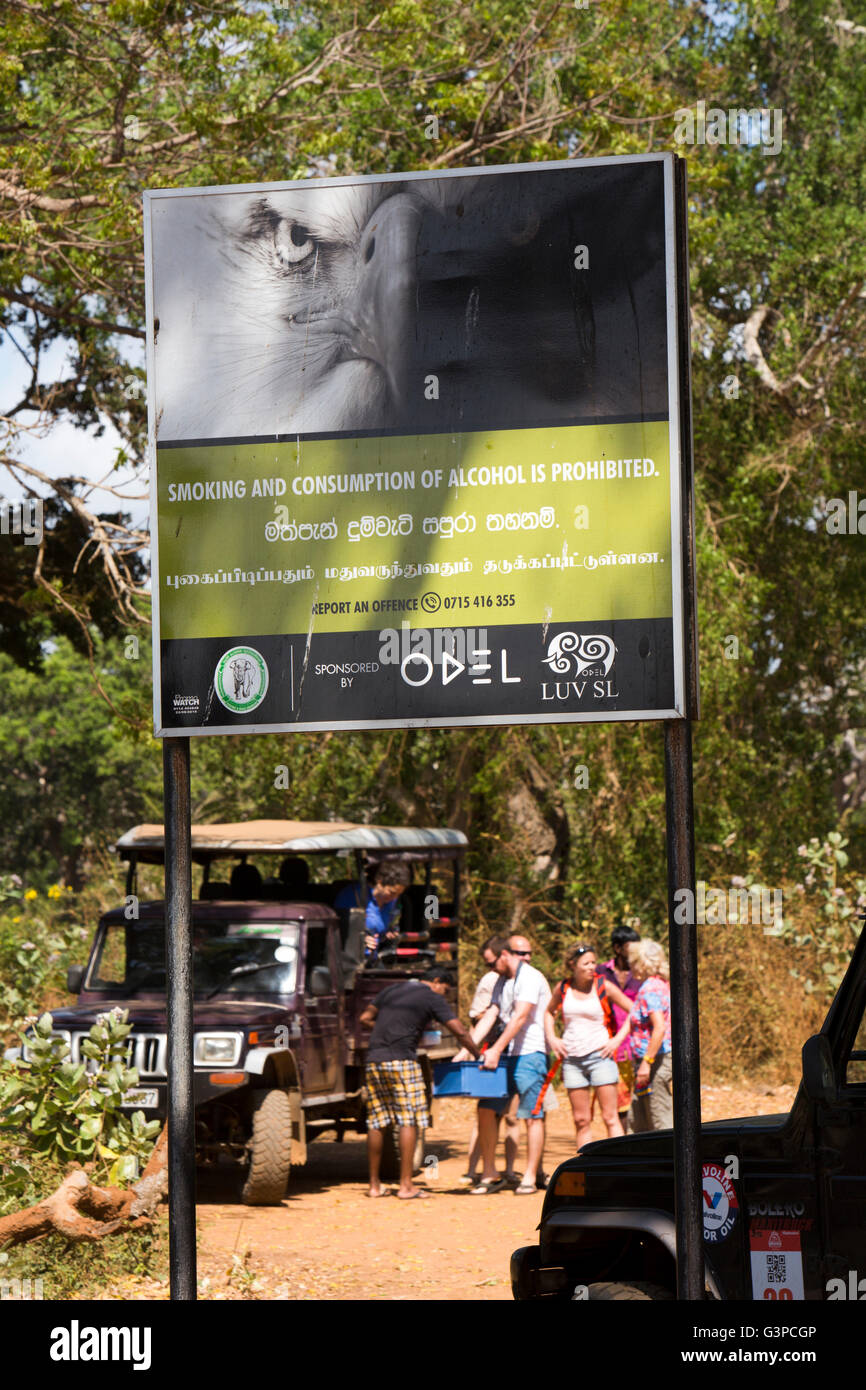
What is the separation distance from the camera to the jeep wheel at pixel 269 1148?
36.2ft

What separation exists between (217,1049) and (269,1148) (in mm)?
779

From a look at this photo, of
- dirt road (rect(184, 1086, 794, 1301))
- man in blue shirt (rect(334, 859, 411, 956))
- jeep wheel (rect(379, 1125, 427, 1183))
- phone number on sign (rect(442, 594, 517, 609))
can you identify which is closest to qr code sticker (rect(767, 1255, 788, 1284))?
phone number on sign (rect(442, 594, 517, 609))

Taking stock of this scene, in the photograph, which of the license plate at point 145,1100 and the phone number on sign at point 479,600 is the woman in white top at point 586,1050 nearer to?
the license plate at point 145,1100

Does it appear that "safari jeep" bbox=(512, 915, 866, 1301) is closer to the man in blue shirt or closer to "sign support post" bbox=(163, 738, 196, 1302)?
"sign support post" bbox=(163, 738, 196, 1302)

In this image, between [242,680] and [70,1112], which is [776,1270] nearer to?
[242,680]

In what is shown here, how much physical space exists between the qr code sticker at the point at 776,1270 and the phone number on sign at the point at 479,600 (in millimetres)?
2180

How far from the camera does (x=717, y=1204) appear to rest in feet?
16.2

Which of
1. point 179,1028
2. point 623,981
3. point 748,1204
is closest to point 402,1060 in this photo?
point 623,981

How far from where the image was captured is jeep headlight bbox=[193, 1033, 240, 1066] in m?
11.0

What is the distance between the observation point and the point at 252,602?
5375 millimetres

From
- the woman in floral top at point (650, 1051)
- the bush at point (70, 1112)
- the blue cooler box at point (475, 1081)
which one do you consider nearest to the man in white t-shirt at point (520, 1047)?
the blue cooler box at point (475, 1081)

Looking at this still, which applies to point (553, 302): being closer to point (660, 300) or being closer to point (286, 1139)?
point (660, 300)

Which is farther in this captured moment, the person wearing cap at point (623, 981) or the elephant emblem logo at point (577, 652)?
the person wearing cap at point (623, 981)
